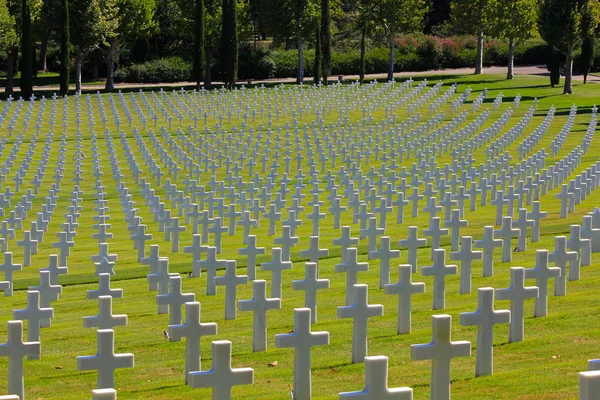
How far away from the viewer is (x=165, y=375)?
9.19 m

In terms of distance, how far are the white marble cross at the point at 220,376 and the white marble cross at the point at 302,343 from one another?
2.99 feet

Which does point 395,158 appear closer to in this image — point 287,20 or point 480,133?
point 480,133

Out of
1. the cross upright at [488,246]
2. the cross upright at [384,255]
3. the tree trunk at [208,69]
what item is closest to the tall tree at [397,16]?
the tree trunk at [208,69]

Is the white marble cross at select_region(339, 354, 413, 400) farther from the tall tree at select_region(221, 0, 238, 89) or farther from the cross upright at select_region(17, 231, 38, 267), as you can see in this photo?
the tall tree at select_region(221, 0, 238, 89)

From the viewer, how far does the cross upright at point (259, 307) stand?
9188mm

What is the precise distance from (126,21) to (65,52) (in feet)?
30.2

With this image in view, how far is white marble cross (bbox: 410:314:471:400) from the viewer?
23.8ft

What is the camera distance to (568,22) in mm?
51844

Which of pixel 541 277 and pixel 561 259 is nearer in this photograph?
pixel 541 277

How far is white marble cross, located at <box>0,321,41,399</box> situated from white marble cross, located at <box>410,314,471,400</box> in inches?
102

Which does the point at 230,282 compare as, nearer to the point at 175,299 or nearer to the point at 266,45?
the point at 175,299

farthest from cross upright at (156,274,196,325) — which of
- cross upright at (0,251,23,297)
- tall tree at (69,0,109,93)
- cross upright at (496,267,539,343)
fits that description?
tall tree at (69,0,109,93)


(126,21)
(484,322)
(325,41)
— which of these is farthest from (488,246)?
(126,21)

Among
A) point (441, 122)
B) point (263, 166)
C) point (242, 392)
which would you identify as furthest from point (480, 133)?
point (242, 392)
